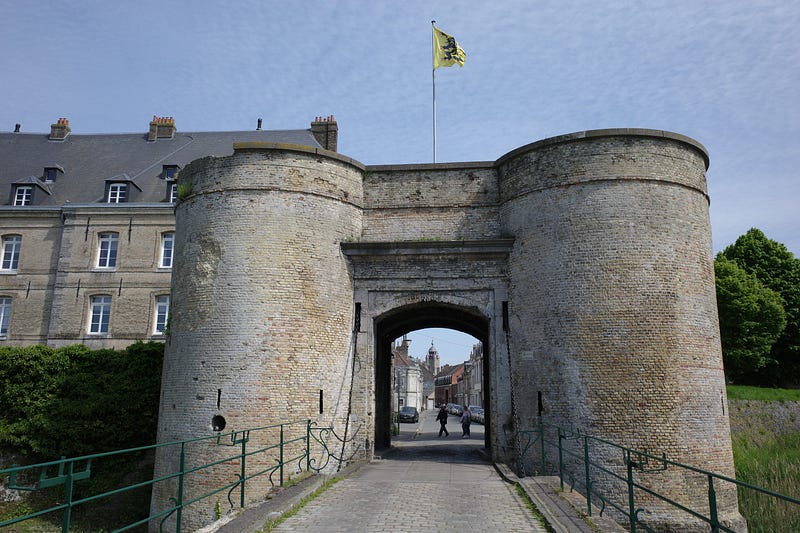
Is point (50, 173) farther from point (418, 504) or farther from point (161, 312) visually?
point (418, 504)

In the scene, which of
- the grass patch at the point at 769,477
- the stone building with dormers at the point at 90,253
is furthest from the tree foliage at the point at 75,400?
the grass patch at the point at 769,477

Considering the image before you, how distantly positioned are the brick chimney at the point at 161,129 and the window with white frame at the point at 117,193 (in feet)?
13.8

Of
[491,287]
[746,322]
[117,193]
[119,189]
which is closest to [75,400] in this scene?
[117,193]

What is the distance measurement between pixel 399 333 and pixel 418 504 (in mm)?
11071

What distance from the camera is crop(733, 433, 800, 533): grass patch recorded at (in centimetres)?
1605

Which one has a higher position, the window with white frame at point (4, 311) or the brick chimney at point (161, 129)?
the brick chimney at point (161, 129)

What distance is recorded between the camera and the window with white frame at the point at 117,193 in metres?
26.3

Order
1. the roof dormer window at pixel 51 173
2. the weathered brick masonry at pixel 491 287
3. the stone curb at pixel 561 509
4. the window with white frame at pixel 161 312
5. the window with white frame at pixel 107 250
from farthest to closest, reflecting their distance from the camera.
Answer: the roof dormer window at pixel 51 173 → the window with white frame at pixel 107 250 → the window with white frame at pixel 161 312 → the weathered brick masonry at pixel 491 287 → the stone curb at pixel 561 509

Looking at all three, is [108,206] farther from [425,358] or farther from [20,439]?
[425,358]

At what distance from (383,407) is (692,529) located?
9.36 m

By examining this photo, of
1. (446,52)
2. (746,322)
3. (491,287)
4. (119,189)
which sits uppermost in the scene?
(446,52)

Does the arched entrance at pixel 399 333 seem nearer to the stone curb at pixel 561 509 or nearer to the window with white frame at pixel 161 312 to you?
the stone curb at pixel 561 509

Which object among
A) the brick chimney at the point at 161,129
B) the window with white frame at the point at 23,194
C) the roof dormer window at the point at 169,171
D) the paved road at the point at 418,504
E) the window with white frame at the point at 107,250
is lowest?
the paved road at the point at 418,504

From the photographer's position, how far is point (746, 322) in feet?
98.1
